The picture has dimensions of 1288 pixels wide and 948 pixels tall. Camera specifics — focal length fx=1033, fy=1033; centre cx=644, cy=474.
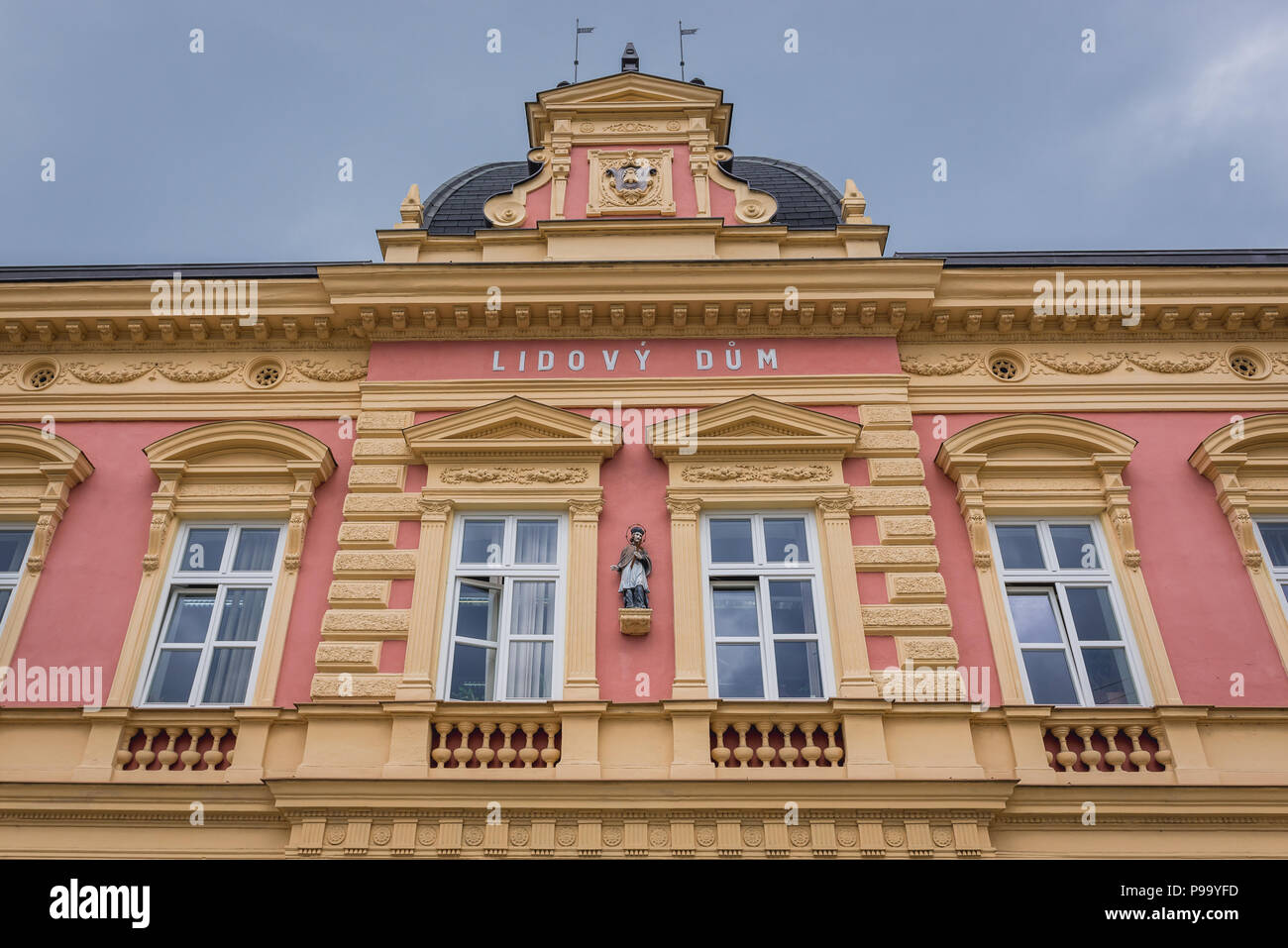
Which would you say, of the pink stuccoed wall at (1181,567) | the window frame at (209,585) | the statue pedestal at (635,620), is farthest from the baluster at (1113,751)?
the window frame at (209,585)

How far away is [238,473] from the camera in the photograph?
10.9 metres

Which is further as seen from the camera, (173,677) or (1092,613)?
(1092,613)

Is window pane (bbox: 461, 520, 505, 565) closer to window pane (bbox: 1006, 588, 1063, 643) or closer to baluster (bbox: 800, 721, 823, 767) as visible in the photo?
baluster (bbox: 800, 721, 823, 767)

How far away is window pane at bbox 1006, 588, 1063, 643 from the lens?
9953mm

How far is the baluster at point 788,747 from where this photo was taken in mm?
8867

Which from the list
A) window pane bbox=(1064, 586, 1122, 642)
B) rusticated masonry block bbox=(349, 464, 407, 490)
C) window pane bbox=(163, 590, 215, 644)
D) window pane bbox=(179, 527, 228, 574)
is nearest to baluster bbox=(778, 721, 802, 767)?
window pane bbox=(1064, 586, 1122, 642)

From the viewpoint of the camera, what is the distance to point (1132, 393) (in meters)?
11.4

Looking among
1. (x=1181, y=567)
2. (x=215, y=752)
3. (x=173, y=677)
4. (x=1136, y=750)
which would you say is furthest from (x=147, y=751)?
(x=1181, y=567)

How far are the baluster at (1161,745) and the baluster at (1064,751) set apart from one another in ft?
2.34

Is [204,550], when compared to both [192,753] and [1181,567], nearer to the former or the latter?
[192,753]

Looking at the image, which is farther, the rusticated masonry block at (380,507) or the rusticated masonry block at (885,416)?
the rusticated masonry block at (885,416)

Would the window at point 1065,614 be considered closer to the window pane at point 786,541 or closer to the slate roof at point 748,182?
the window pane at point 786,541

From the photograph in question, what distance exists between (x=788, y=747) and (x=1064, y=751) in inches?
96.1
